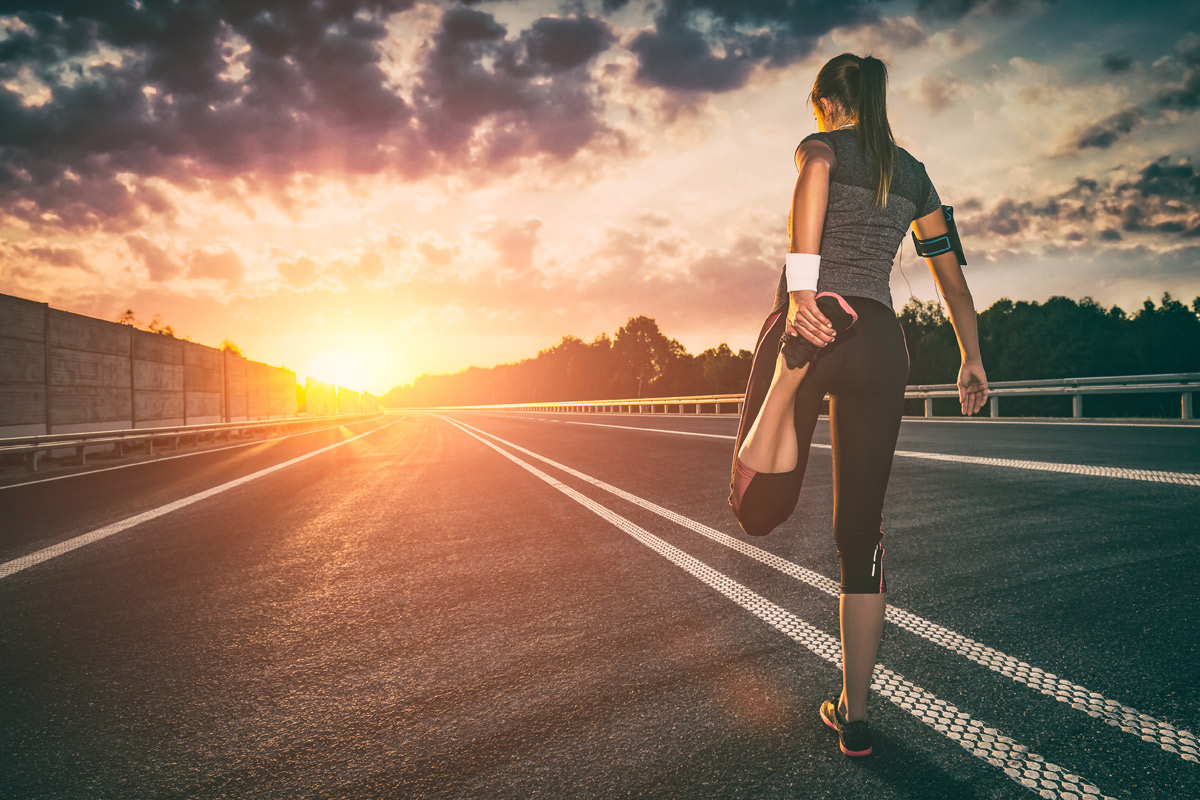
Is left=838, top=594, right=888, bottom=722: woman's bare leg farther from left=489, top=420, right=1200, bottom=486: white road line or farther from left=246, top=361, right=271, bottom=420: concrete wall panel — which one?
left=246, top=361, right=271, bottom=420: concrete wall panel

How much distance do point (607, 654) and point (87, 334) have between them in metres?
18.1

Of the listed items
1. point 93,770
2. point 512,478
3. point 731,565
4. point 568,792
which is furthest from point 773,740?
point 512,478

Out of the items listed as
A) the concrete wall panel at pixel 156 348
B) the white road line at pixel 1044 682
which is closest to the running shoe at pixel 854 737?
the white road line at pixel 1044 682

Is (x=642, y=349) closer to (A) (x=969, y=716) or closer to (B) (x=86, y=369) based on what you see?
(B) (x=86, y=369)

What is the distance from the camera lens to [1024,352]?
7450 centimetres

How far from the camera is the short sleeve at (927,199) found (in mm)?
2227

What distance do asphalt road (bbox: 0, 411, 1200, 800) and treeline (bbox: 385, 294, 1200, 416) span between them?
38685 mm

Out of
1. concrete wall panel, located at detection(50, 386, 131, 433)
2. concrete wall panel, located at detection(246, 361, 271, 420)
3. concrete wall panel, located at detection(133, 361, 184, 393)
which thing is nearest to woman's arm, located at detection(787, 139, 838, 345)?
concrete wall panel, located at detection(50, 386, 131, 433)

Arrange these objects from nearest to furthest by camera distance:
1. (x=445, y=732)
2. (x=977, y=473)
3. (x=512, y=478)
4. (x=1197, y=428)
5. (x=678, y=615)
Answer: (x=445, y=732) < (x=678, y=615) < (x=977, y=473) < (x=512, y=478) < (x=1197, y=428)

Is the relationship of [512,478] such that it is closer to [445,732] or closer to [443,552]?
[443,552]

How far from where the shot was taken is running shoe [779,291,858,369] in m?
1.91

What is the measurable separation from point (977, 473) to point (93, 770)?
7.15 m

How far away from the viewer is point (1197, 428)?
951cm

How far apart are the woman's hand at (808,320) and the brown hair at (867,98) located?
511mm
